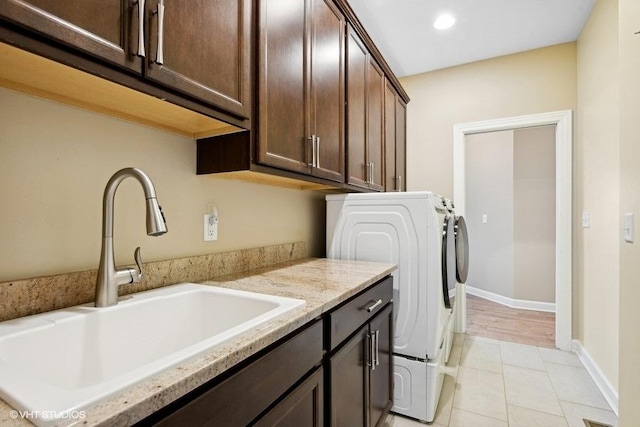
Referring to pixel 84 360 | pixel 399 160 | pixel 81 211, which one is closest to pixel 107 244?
pixel 81 211

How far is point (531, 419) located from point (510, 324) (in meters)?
1.81

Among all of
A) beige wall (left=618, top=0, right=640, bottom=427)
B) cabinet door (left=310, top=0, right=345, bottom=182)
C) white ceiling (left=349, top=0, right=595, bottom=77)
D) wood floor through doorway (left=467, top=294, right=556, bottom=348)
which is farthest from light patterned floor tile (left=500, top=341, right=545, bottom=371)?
white ceiling (left=349, top=0, right=595, bottom=77)

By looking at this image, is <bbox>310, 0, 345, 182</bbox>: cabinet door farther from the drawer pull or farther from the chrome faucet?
the chrome faucet

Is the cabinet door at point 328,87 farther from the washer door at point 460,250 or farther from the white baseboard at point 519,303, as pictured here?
the white baseboard at point 519,303

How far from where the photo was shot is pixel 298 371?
890 millimetres

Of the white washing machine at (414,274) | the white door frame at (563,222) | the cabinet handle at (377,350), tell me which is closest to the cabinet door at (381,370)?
the cabinet handle at (377,350)

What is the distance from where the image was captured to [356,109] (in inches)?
77.2

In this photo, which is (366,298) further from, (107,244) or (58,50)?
(58,50)

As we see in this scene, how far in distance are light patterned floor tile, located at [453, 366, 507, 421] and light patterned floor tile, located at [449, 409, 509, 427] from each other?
0.04 metres

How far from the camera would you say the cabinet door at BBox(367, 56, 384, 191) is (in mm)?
2164

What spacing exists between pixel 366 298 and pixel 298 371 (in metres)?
0.55

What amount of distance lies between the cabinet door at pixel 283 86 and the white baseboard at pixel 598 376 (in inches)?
92.5

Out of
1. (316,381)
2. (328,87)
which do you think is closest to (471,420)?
(316,381)

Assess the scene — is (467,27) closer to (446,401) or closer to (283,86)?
(283,86)
